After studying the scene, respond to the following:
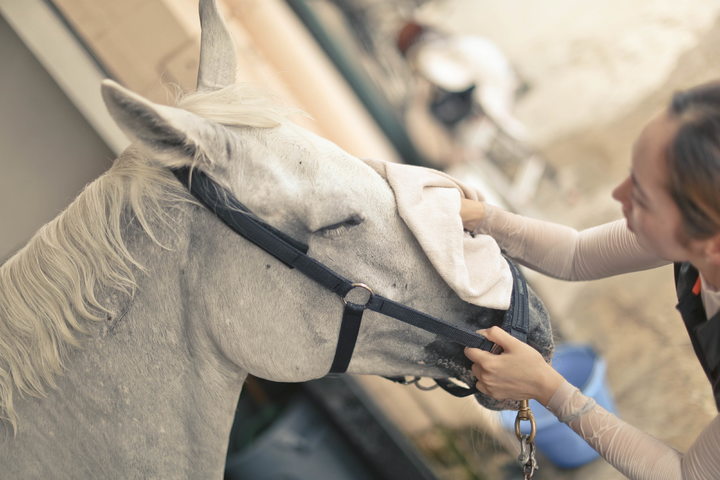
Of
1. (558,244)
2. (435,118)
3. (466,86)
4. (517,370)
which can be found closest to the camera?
(517,370)

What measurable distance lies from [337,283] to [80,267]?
58cm

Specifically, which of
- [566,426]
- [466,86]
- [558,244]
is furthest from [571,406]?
[466,86]

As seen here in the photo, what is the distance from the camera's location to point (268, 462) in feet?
9.17

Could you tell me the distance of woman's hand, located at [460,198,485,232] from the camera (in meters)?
1.71

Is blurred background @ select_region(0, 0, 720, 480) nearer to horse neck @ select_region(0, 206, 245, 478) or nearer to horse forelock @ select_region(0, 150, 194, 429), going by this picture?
horse forelock @ select_region(0, 150, 194, 429)

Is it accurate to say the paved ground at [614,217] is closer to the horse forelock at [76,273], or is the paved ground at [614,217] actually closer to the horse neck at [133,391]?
the horse neck at [133,391]

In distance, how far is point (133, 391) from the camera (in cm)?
147

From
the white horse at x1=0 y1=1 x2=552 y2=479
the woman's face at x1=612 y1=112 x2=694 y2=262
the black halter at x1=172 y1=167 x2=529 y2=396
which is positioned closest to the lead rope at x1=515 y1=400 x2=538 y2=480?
the black halter at x1=172 y1=167 x2=529 y2=396

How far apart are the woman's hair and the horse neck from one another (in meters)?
1.05

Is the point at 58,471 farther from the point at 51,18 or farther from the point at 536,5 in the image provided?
the point at 536,5

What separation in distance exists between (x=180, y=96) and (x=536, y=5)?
596cm

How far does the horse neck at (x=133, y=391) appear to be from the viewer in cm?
145

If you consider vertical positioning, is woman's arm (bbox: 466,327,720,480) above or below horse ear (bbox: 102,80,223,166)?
below

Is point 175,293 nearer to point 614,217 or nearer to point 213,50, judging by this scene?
point 213,50
